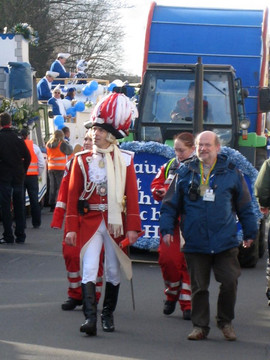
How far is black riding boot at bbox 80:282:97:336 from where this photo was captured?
8102 millimetres

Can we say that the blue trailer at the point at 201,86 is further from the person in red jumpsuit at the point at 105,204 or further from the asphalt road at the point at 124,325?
the person in red jumpsuit at the point at 105,204

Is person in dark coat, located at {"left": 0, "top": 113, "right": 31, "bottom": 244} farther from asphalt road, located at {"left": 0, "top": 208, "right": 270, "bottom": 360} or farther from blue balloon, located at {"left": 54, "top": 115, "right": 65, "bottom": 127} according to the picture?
blue balloon, located at {"left": 54, "top": 115, "right": 65, "bottom": 127}

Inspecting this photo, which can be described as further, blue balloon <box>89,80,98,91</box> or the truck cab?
blue balloon <box>89,80,98,91</box>

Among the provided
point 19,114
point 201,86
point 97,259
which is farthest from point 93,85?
point 97,259

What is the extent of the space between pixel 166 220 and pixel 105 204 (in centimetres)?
62

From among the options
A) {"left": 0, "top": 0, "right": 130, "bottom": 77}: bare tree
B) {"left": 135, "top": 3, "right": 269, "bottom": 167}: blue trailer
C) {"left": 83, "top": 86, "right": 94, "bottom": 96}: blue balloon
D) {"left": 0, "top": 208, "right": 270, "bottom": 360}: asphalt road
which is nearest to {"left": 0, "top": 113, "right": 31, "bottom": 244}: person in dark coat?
{"left": 135, "top": 3, "right": 269, "bottom": 167}: blue trailer

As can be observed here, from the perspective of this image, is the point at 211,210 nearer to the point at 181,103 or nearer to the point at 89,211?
the point at 89,211

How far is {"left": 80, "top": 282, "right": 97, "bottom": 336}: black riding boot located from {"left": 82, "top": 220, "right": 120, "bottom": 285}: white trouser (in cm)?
6

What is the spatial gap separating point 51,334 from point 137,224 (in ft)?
3.80

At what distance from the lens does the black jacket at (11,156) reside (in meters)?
14.7

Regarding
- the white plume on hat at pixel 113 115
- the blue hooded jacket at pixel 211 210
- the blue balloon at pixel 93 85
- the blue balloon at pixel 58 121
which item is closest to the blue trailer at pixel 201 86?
the white plume on hat at pixel 113 115

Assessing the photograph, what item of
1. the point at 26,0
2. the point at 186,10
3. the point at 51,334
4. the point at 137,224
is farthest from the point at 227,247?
the point at 26,0

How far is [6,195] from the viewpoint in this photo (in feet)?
49.5

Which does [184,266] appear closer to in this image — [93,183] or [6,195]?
[93,183]
